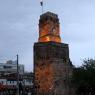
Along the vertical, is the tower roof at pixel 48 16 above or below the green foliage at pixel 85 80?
above

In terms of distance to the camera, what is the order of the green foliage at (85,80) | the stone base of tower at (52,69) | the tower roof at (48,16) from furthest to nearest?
the tower roof at (48,16) < the green foliage at (85,80) < the stone base of tower at (52,69)

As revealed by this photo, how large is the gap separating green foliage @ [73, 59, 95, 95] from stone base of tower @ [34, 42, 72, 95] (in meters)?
1.96

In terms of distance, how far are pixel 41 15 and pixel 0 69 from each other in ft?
213

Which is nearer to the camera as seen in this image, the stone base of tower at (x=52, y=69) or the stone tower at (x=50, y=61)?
the stone base of tower at (x=52, y=69)

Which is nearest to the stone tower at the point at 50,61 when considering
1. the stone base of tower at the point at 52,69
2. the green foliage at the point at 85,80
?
the stone base of tower at the point at 52,69

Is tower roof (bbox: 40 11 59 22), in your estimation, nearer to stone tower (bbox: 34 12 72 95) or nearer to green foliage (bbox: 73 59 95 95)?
stone tower (bbox: 34 12 72 95)

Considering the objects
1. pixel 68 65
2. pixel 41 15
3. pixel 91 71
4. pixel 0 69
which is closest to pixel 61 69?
pixel 68 65

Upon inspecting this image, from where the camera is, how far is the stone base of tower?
63.0 meters

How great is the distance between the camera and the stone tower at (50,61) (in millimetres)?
63156

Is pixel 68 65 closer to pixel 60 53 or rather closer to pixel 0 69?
pixel 60 53

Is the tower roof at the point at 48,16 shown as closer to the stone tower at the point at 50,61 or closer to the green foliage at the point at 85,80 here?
the stone tower at the point at 50,61

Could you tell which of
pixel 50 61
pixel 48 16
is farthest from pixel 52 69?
pixel 48 16

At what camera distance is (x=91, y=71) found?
223ft

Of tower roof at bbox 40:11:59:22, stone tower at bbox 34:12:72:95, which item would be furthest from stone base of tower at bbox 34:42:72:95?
tower roof at bbox 40:11:59:22
